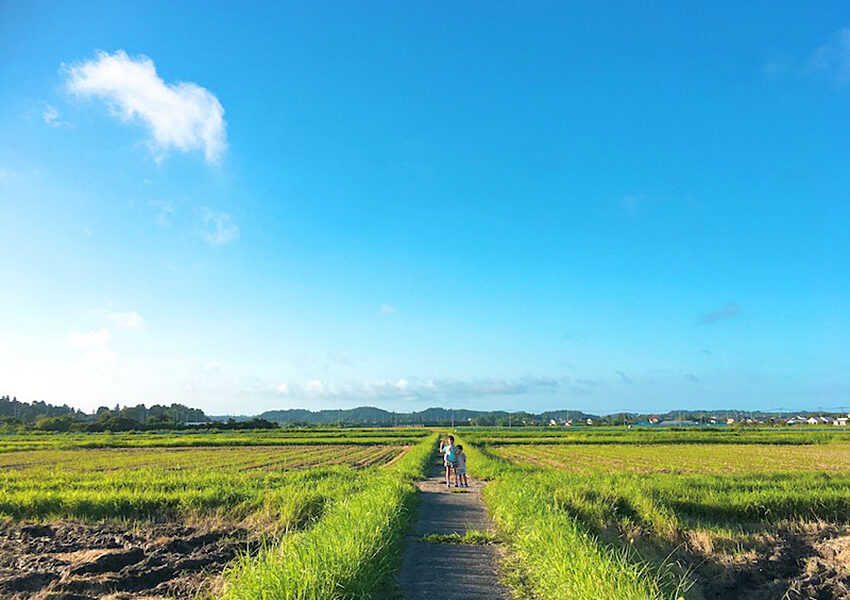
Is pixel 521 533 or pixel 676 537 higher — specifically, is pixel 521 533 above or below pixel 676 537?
above

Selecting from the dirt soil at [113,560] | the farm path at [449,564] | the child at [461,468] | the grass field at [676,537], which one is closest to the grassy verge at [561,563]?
the grass field at [676,537]

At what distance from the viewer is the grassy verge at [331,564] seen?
475 cm

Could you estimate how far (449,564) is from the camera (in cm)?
820

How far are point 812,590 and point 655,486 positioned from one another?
692 centimetres

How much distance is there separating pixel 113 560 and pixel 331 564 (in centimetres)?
518

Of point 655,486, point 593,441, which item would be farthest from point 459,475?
point 593,441

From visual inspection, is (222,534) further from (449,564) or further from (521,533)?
(521,533)

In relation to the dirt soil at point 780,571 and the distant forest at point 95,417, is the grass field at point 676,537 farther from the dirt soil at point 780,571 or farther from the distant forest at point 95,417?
the distant forest at point 95,417

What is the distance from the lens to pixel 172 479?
725 inches

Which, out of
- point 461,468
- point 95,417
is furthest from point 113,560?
point 95,417

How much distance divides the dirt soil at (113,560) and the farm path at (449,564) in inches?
98.8

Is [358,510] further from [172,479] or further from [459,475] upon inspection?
[172,479]

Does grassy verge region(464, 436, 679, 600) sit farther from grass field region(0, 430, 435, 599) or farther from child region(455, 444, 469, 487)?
child region(455, 444, 469, 487)

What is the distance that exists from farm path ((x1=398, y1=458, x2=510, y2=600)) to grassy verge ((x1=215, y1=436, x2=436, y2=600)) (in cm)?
37
